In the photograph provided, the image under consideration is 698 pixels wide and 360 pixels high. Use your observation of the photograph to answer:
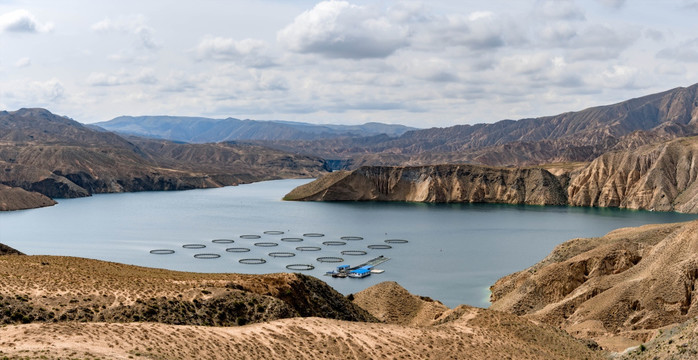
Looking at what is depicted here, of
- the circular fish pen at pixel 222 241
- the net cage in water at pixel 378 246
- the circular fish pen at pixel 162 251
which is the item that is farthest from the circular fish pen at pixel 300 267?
the circular fish pen at pixel 222 241

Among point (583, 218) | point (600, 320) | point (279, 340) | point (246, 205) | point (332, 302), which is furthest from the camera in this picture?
point (246, 205)

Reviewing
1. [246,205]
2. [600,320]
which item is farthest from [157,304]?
[246,205]

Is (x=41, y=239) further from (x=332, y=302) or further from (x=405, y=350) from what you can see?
(x=405, y=350)

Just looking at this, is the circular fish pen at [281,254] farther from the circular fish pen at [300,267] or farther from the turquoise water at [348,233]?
the circular fish pen at [300,267]

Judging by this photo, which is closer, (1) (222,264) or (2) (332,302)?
(2) (332,302)

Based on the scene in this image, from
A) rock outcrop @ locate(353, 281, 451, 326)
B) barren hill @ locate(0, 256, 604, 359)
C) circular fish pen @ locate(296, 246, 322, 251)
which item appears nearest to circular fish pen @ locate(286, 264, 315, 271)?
circular fish pen @ locate(296, 246, 322, 251)

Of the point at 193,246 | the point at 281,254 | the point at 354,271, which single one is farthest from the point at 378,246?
the point at 193,246

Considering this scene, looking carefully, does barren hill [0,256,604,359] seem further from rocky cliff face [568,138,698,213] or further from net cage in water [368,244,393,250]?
rocky cliff face [568,138,698,213]
